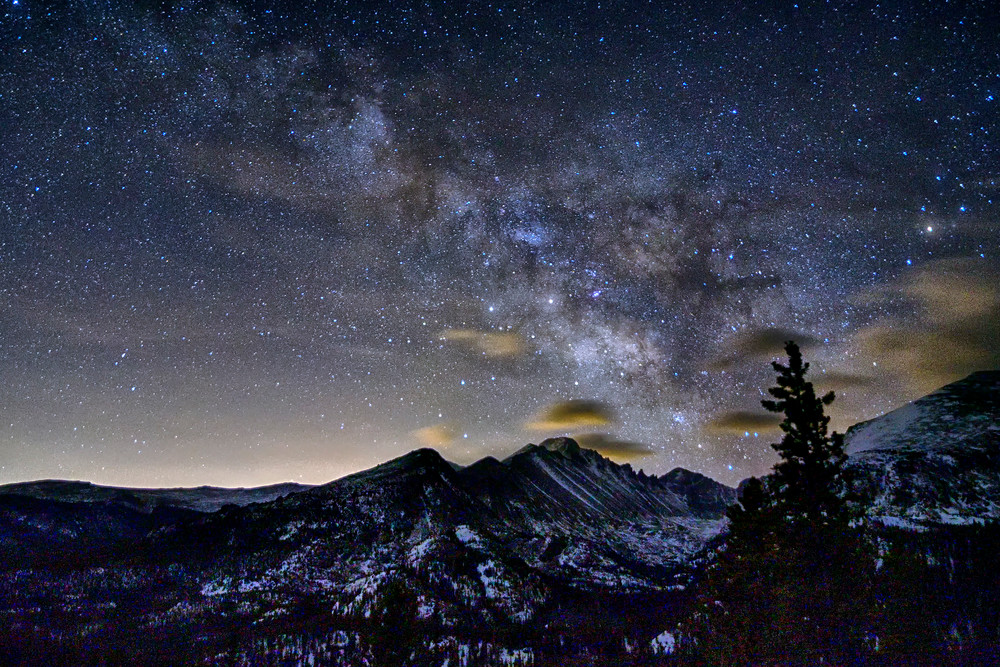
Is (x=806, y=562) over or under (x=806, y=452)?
under

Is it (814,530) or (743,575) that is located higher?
(814,530)

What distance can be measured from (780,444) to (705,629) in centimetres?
2405

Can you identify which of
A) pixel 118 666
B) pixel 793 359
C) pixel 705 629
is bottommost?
pixel 118 666

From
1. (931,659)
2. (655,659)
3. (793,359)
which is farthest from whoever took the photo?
(655,659)

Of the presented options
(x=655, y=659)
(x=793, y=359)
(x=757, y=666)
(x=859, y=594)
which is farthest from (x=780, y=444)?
(x=655, y=659)

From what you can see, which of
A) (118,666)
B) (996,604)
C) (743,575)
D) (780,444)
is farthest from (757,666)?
(118,666)

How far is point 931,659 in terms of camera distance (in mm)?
107500

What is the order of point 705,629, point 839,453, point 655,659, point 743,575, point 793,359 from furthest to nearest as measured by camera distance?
1. point 655,659
2. point 705,629
3. point 743,575
4. point 793,359
5. point 839,453

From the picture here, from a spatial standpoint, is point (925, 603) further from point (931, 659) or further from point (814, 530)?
point (814, 530)

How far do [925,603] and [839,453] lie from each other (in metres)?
185

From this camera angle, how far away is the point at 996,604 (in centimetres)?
16725

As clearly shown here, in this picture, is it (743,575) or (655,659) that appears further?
(655,659)

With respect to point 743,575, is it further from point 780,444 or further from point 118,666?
point 118,666

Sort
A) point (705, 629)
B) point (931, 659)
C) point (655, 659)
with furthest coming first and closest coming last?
point (655, 659) < point (931, 659) < point (705, 629)
